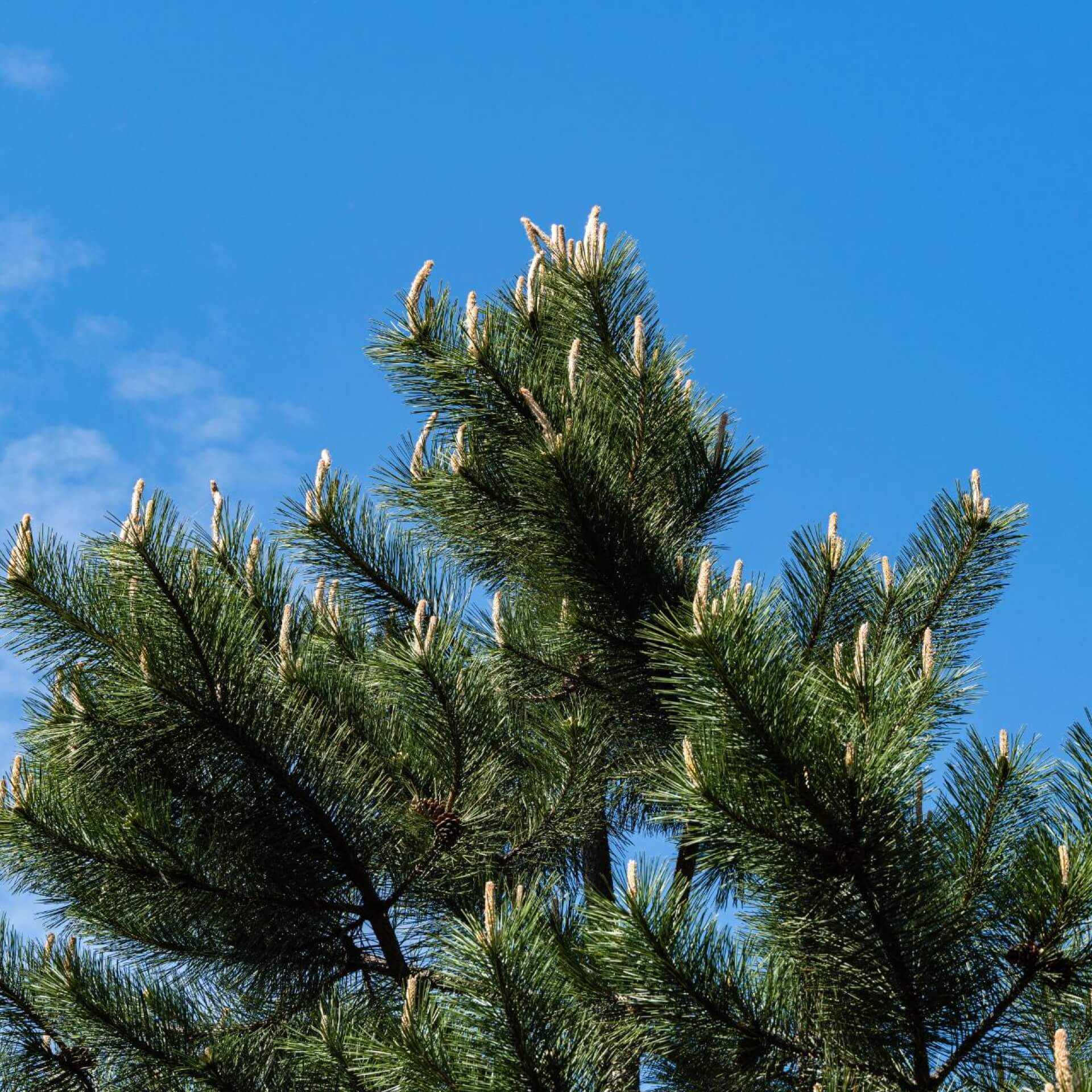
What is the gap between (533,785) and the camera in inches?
198

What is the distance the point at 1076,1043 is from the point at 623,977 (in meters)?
1.25

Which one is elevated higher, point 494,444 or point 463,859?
point 494,444

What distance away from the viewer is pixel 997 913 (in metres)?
3.62

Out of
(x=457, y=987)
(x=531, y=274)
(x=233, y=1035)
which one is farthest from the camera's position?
(x=531, y=274)

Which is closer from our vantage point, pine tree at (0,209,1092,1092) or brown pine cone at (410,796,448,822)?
pine tree at (0,209,1092,1092)

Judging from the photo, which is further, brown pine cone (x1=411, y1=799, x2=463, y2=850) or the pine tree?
brown pine cone (x1=411, y1=799, x2=463, y2=850)

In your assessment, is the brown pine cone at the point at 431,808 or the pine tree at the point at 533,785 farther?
the brown pine cone at the point at 431,808

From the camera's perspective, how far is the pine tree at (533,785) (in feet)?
11.4

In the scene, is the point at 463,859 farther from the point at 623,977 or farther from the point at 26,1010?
the point at 26,1010

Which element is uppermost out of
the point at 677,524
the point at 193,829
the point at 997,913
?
the point at 677,524

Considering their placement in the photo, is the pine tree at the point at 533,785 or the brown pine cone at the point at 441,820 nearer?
the pine tree at the point at 533,785

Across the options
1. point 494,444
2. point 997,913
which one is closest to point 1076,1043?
point 997,913

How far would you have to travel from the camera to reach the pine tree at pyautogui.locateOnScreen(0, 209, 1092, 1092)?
3.46 m

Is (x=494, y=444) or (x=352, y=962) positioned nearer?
(x=352, y=962)
